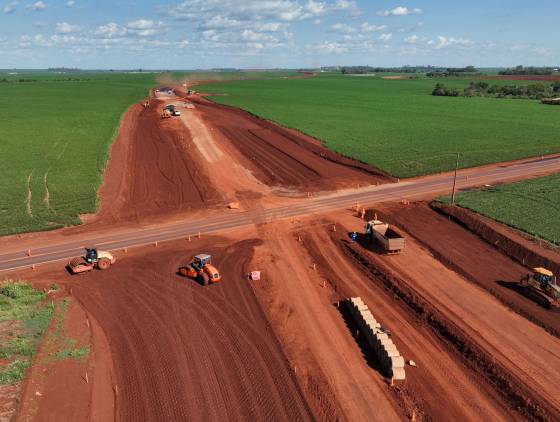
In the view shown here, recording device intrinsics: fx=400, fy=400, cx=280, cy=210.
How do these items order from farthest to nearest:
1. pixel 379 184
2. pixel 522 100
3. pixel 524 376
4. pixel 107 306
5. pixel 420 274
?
pixel 522 100 → pixel 379 184 → pixel 420 274 → pixel 107 306 → pixel 524 376

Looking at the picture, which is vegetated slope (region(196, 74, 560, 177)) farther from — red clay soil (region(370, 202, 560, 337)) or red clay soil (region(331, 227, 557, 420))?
red clay soil (region(331, 227, 557, 420))

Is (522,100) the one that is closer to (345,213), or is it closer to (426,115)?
(426,115)

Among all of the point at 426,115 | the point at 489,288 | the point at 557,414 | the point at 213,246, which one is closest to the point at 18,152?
the point at 213,246

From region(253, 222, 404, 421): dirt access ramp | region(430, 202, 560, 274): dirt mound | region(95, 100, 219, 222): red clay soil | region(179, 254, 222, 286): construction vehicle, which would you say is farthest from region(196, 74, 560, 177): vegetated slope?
region(179, 254, 222, 286): construction vehicle

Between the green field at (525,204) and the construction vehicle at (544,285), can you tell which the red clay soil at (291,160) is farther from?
the construction vehicle at (544,285)

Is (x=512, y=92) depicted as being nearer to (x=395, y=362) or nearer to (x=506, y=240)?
(x=506, y=240)

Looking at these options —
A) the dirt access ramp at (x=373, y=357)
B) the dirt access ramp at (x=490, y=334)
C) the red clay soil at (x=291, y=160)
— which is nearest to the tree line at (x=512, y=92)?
the red clay soil at (x=291, y=160)
